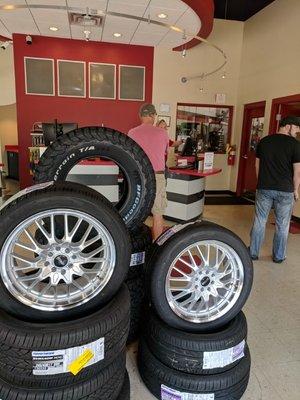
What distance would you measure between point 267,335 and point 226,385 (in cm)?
82

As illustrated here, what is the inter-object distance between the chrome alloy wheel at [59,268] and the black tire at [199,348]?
49cm

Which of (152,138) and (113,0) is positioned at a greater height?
(113,0)

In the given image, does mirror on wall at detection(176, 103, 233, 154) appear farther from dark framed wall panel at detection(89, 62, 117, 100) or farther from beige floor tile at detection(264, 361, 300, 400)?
beige floor tile at detection(264, 361, 300, 400)

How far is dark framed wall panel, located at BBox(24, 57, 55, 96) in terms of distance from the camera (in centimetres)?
665

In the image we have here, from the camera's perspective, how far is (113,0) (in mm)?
4566

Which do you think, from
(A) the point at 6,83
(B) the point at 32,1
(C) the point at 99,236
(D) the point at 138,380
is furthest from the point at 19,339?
(A) the point at 6,83

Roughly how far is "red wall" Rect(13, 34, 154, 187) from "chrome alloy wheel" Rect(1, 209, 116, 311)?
20.0ft

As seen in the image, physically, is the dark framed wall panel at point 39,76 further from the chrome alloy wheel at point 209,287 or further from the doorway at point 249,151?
the chrome alloy wheel at point 209,287

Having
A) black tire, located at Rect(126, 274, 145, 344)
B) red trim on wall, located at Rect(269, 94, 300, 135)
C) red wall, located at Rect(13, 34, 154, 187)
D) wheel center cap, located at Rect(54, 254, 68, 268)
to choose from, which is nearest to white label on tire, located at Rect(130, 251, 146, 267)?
black tire, located at Rect(126, 274, 145, 344)

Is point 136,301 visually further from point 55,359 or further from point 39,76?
point 39,76

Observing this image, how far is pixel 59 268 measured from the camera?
1.43 meters

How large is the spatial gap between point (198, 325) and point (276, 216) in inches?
90.2

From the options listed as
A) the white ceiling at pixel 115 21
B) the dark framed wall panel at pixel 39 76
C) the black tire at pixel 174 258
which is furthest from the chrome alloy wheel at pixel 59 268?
the dark framed wall panel at pixel 39 76

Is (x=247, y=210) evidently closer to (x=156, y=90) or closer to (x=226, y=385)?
(x=156, y=90)
